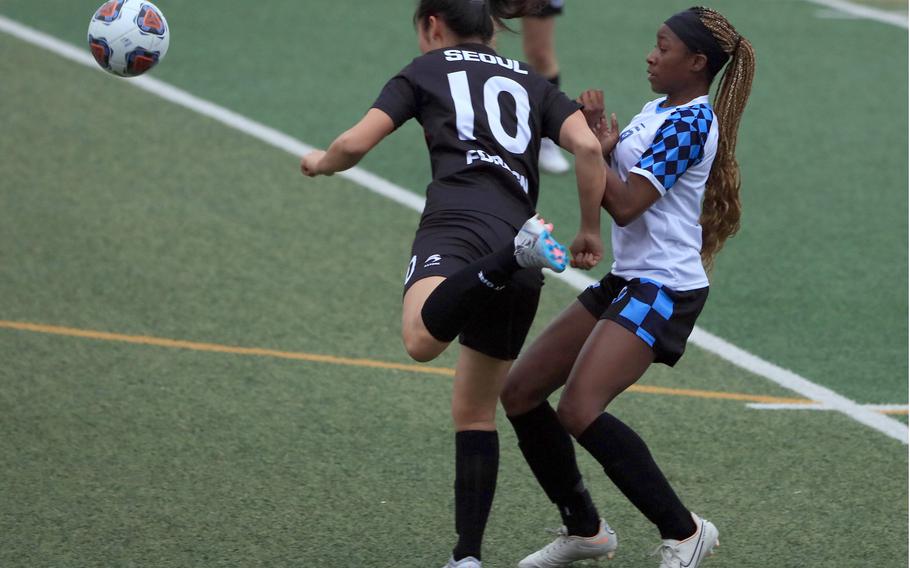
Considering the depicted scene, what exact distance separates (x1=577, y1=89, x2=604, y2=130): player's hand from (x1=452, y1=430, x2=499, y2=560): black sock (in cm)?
107

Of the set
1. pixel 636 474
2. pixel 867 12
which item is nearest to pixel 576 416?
pixel 636 474

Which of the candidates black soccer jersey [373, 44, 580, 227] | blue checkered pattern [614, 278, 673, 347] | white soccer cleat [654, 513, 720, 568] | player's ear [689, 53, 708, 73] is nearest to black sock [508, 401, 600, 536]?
white soccer cleat [654, 513, 720, 568]

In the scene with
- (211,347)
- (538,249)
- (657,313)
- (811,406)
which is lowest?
(211,347)

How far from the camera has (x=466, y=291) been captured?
165 inches

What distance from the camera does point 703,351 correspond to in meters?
7.13

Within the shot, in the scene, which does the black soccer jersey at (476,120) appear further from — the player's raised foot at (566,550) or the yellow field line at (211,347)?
the yellow field line at (211,347)

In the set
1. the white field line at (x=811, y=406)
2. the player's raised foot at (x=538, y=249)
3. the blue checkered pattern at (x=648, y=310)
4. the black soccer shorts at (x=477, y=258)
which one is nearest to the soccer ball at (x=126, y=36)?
the black soccer shorts at (x=477, y=258)

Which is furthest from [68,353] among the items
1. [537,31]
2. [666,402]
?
[537,31]

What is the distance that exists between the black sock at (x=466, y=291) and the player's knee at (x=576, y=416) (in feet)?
1.53

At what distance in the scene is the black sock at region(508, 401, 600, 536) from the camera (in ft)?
15.6

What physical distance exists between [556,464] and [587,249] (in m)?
0.80

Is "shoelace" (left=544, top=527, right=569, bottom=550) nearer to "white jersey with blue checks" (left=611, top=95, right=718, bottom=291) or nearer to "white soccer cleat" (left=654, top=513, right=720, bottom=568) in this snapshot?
"white soccer cleat" (left=654, top=513, right=720, bottom=568)

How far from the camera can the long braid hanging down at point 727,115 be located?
4574mm

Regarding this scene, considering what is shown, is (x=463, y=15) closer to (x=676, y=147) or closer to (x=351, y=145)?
(x=351, y=145)
